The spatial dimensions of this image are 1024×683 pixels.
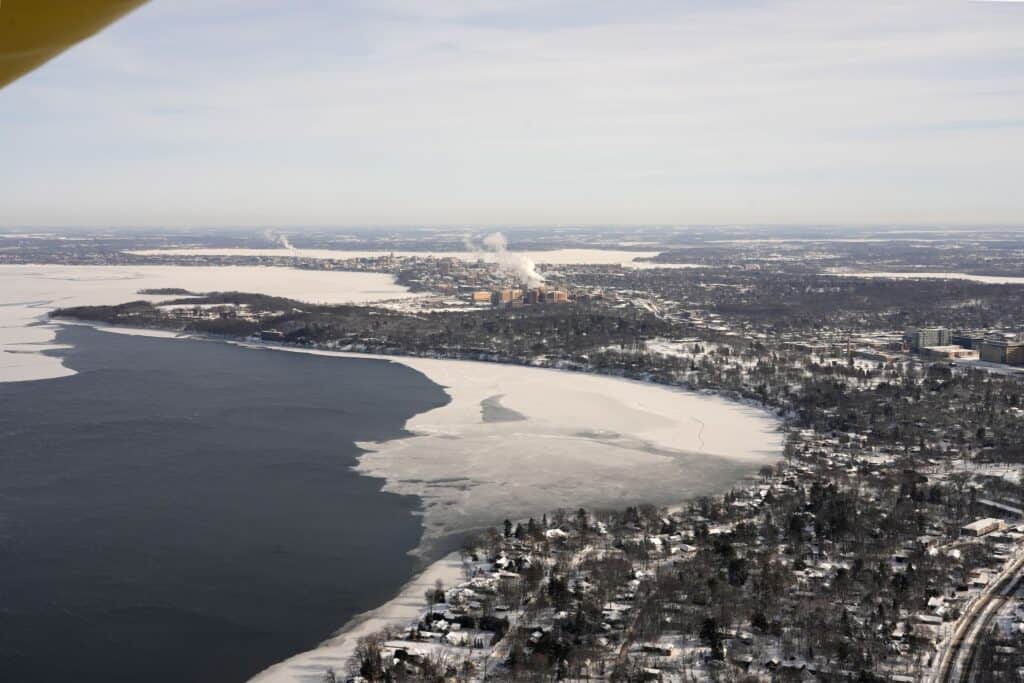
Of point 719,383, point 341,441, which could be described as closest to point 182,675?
point 341,441

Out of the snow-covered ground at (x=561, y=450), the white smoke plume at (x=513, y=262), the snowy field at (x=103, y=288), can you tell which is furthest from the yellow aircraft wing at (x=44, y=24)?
the white smoke plume at (x=513, y=262)

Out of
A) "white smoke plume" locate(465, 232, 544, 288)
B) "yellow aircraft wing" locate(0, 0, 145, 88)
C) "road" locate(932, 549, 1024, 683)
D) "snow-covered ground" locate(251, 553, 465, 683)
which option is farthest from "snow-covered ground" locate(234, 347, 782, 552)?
"white smoke plume" locate(465, 232, 544, 288)

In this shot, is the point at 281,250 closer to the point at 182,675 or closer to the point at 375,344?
the point at 375,344

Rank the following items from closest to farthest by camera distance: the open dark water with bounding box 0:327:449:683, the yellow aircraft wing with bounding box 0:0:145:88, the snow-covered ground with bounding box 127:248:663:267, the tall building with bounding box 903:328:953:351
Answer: the yellow aircraft wing with bounding box 0:0:145:88 < the open dark water with bounding box 0:327:449:683 < the tall building with bounding box 903:328:953:351 < the snow-covered ground with bounding box 127:248:663:267

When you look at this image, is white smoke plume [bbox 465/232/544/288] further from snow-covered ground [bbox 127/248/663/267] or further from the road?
the road

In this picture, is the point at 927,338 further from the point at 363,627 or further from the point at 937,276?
the point at 937,276

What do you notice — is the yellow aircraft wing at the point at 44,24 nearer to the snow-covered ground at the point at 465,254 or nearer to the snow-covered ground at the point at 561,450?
the snow-covered ground at the point at 561,450
